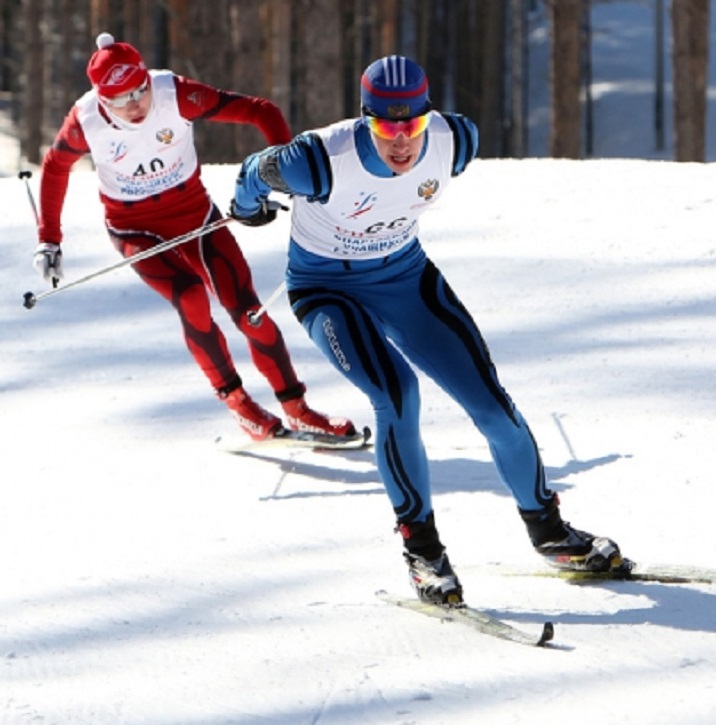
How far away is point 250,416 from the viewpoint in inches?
266

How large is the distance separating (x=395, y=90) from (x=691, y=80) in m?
13.2

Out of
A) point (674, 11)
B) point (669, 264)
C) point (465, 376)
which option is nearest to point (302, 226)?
point (465, 376)

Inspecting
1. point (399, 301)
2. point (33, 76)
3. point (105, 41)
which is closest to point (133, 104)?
point (105, 41)

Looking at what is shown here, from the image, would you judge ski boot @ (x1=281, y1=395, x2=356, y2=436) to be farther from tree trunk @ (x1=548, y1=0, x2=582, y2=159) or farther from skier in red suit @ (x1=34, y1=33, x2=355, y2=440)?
tree trunk @ (x1=548, y1=0, x2=582, y2=159)

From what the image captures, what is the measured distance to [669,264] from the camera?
8922mm

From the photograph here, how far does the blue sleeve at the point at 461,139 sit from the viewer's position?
15.8 feet

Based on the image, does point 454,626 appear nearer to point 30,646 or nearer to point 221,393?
point 30,646

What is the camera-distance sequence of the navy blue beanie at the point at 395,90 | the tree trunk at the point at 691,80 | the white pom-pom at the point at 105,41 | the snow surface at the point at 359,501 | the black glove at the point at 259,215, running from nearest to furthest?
the snow surface at the point at 359,501, the navy blue beanie at the point at 395,90, the black glove at the point at 259,215, the white pom-pom at the point at 105,41, the tree trunk at the point at 691,80

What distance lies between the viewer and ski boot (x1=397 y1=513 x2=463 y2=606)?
14.9 feet

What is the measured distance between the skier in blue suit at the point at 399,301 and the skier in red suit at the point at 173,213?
1696 millimetres

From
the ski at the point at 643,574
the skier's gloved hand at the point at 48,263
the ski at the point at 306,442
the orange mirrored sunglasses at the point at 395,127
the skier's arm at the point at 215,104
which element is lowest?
the ski at the point at 306,442

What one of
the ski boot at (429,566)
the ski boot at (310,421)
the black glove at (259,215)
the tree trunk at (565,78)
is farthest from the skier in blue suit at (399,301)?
the tree trunk at (565,78)

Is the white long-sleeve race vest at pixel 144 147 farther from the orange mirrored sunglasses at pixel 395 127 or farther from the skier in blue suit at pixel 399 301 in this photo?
the orange mirrored sunglasses at pixel 395 127

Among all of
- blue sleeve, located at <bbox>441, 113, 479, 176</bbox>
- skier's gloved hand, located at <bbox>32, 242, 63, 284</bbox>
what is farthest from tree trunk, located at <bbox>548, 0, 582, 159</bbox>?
blue sleeve, located at <bbox>441, 113, 479, 176</bbox>
